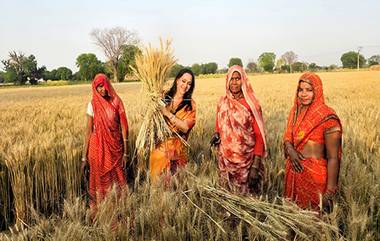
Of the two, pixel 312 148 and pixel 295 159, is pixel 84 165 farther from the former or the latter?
pixel 312 148

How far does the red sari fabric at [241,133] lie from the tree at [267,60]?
3743 inches

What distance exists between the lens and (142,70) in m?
3.05

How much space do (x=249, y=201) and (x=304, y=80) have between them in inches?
50.8

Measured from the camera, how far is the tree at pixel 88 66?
6949 cm

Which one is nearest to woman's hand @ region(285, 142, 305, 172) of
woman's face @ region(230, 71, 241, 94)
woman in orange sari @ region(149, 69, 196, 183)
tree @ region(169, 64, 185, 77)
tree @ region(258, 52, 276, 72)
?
woman's face @ region(230, 71, 241, 94)

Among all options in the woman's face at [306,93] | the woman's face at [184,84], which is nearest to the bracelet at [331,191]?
the woman's face at [306,93]

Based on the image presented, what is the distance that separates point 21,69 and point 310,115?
71.7m

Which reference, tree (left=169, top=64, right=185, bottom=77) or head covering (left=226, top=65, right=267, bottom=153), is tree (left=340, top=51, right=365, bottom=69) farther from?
head covering (left=226, top=65, right=267, bottom=153)

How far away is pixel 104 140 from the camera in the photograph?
11.0ft

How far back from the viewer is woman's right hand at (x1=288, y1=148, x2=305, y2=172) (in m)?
2.64

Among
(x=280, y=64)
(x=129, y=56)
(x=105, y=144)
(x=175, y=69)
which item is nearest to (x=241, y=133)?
(x=175, y=69)

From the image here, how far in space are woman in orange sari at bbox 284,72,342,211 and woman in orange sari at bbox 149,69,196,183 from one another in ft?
3.08

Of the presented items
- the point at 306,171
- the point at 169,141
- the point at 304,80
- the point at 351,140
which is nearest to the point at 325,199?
the point at 306,171

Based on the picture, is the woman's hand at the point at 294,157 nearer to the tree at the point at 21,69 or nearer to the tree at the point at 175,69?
the tree at the point at 175,69
